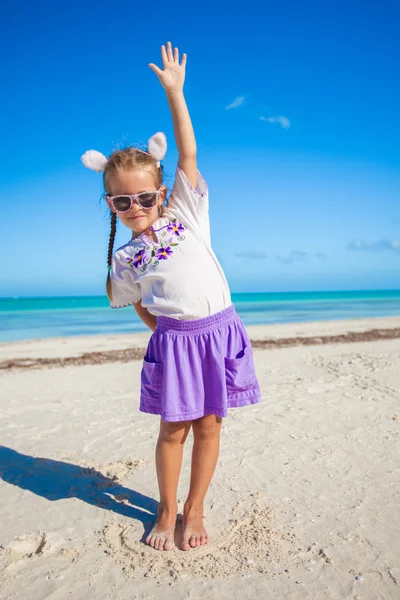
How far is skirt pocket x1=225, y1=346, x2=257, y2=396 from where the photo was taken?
7.98 feet

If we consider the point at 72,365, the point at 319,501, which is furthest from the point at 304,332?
the point at 319,501

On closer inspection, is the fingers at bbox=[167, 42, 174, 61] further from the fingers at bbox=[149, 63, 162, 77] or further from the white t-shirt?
the white t-shirt

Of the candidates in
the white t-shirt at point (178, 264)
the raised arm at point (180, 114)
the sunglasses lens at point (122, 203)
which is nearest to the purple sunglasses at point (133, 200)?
the sunglasses lens at point (122, 203)

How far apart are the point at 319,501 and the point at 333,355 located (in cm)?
507

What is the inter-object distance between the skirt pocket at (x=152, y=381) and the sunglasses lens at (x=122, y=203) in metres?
0.79

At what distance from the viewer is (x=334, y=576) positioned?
208 centimetres

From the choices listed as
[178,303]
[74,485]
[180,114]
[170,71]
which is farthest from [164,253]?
[74,485]

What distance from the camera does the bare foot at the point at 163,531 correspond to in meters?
2.39

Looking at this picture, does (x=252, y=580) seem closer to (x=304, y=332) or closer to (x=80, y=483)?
(x=80, y=483)

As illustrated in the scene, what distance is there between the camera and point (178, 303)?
2.34 m

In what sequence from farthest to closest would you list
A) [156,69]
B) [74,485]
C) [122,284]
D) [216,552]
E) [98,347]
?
[98,347]
[74,485]
[122,284]
[156,69]
[216,552]

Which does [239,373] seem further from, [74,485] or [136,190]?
[74,485]

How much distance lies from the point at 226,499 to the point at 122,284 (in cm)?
144

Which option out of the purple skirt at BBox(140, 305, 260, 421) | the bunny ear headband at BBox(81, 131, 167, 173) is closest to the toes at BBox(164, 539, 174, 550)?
the purple skirt at BBox(140, 305, 260, 421)
